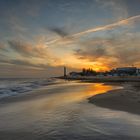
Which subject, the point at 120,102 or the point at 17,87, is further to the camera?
the point at 17,87

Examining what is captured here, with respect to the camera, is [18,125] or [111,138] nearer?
[111,138]

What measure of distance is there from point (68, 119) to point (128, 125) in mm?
2504

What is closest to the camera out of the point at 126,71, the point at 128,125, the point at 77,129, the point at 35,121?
the point at 77,129

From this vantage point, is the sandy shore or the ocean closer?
A: the sandy shore

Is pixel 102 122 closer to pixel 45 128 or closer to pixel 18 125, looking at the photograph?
pixel 45 128

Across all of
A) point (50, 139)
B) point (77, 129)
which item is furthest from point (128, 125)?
point (50, 139)

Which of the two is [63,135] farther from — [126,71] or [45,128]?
[126,71]

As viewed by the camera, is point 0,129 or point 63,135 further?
point 0,129

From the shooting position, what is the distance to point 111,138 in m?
6.05

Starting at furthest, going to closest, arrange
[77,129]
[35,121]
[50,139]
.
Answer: [35,121]
[77,129]
[50,139]

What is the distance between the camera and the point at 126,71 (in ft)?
484

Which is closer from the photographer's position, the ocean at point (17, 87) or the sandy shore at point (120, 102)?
the sandy shore at point (120, 102)

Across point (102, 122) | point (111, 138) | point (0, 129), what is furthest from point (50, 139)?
point (102, 122)

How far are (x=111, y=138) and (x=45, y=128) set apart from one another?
242cm
